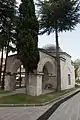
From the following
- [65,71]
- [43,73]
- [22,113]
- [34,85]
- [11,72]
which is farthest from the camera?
[65,71]

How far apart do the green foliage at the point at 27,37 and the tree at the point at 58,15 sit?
22.8 ft

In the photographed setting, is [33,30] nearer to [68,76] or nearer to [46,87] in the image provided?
[46,87]

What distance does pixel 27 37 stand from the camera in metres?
24.7

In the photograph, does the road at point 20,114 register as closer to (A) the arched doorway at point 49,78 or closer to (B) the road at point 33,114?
(B) the road at point 33,114

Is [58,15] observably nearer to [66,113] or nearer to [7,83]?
[7,83]

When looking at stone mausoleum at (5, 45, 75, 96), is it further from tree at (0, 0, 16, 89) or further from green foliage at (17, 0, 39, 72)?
tree at (0, 0, 16, 89)

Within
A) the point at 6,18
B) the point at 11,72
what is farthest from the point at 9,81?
the point at 6,18

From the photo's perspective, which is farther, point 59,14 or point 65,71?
point 65,71

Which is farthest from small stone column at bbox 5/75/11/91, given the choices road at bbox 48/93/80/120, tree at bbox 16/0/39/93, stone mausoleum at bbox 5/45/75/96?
road at bbox 48/93/80/120

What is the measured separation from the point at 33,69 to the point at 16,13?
27.3 feet

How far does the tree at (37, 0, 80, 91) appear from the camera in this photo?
32250 mm

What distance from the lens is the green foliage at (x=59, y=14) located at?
3222cm

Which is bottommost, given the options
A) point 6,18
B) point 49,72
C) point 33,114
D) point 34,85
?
point 33,114

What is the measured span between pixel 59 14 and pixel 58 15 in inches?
7.4
